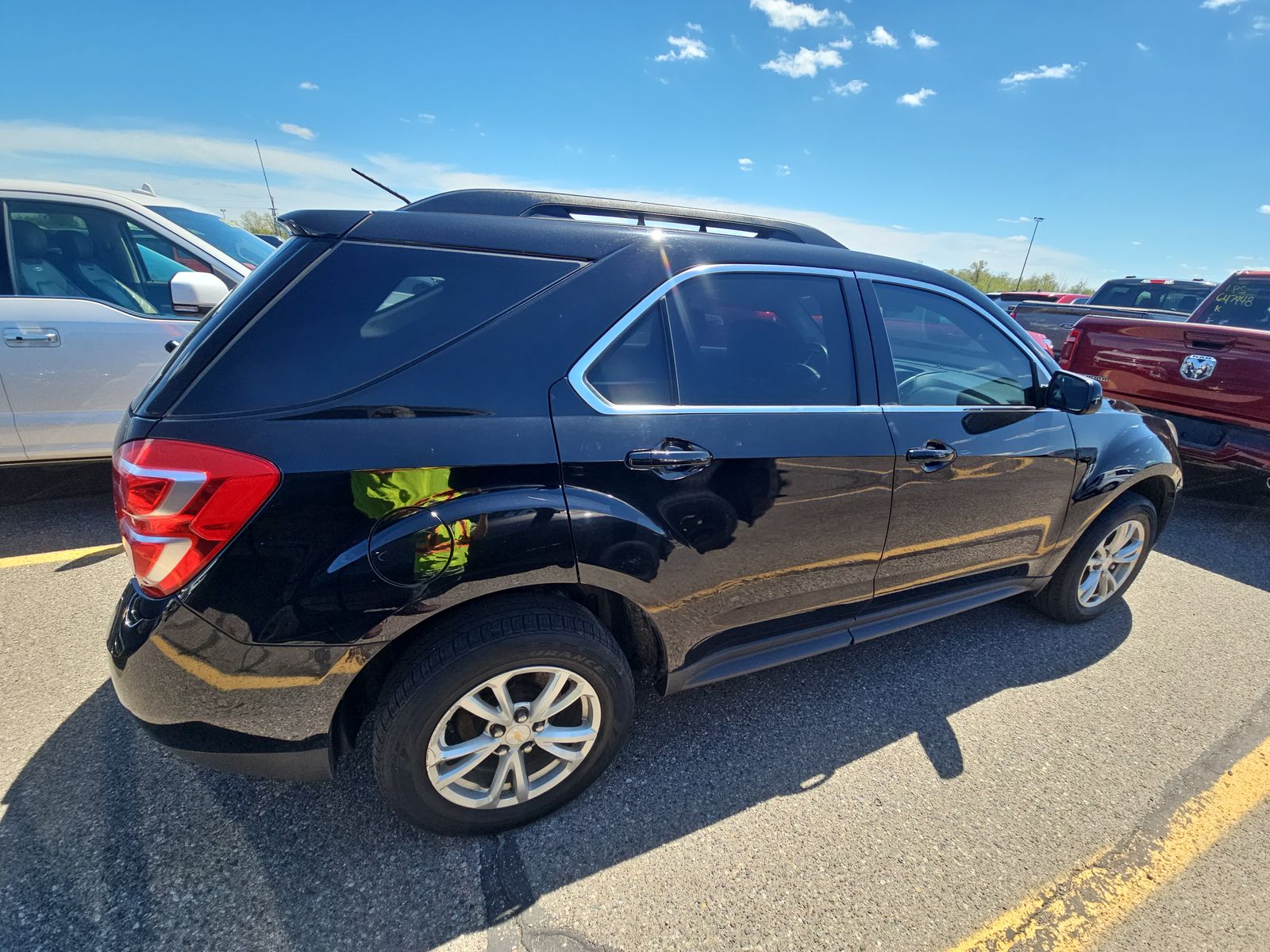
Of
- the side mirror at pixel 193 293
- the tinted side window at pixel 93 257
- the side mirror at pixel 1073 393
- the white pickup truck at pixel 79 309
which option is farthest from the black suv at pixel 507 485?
the tinted side window at pixel 93 257

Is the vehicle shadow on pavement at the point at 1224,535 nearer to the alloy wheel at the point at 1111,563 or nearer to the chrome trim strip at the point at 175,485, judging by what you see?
the alloy wheel at the point at 1111,563

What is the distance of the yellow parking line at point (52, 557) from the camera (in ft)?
10.5

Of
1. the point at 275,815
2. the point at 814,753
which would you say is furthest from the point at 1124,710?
the point at 275,815

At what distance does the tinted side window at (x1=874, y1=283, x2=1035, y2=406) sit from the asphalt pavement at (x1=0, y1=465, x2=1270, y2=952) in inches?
49.7

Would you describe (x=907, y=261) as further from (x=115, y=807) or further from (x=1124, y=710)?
(x=115, y=807)

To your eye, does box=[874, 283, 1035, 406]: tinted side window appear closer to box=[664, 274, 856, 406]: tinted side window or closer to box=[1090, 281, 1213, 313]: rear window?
box=[664, 274, 856, 406]: tinted side window

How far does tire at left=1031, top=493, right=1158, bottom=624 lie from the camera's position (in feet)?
9.96

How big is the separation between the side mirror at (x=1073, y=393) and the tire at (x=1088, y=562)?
0.72 meters

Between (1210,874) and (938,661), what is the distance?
1.10 metres

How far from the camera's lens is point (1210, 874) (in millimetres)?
1917

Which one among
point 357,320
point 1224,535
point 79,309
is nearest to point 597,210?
point 357,320

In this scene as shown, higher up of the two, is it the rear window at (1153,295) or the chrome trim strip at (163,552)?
the rear window at (1153,295)

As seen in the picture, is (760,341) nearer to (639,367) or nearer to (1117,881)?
(639,367)

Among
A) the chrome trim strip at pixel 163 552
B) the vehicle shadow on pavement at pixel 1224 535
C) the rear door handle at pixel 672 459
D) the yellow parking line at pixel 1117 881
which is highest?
the rear door handle at pixel 672 459
